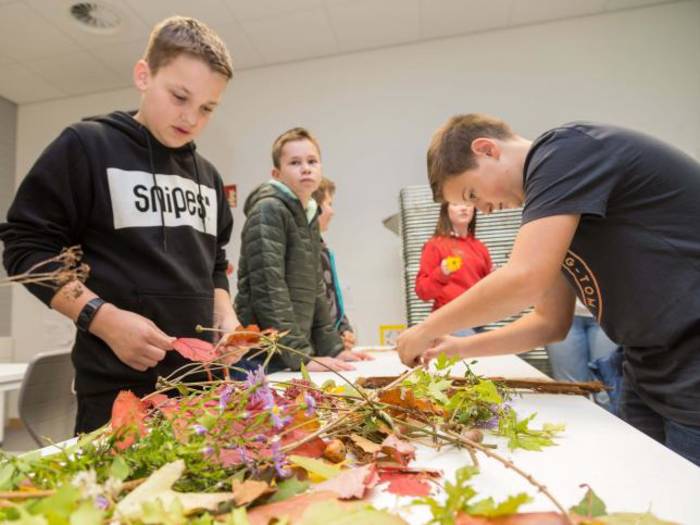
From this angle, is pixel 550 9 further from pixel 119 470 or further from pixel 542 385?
pixel 119 470

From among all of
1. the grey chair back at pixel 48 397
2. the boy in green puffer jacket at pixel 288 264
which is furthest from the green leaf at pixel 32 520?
the grey chair back at pixel 48 397

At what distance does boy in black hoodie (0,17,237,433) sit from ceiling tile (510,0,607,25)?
302cm

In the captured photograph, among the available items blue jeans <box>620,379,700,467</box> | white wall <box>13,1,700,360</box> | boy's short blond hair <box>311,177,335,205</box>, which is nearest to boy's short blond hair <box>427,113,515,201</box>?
blue jeans <box>620,379,700,467</box>

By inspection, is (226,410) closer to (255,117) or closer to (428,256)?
(428,256)

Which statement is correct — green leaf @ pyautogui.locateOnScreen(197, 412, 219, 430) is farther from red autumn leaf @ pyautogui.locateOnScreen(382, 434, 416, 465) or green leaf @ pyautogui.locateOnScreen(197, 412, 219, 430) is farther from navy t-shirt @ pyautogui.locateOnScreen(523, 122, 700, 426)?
navy t-shirt @ pyautogui.locateOnScreen(523, 122, 700, 426)

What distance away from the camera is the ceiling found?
10.7 ft

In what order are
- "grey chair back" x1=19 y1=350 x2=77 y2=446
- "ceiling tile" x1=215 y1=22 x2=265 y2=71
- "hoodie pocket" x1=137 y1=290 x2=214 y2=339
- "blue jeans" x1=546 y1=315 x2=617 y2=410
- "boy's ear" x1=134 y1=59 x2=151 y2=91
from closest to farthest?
"hoodie pocket" x1=137 y1=290 x2=214 y2=339 → "boy's ear" x1=134 y1=59 x2=151 y2=91 → "grey chair back" x1=19 y1=350 x2=77 y2=446 → "blue jeans" x1=546 y1=315 x2=617 y2=410 → "ceiling tile" x1=215 y1=22 x2=265 y2=71

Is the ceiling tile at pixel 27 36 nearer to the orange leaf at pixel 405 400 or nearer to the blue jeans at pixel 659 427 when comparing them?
the orange leaf at pixel 405 400

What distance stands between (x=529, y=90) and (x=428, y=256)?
185 cm

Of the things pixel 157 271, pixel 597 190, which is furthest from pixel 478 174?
pixel 157 271

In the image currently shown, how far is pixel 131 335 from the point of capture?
2.61ft

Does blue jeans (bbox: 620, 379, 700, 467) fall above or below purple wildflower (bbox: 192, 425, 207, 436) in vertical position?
below

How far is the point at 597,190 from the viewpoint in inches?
31.8

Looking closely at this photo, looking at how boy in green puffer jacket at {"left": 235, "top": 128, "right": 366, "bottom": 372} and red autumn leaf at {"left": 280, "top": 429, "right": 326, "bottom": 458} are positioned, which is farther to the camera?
boy in green puffer jacket at {"left": 235, "top": 128, "right": 366, "bottom": 372}
